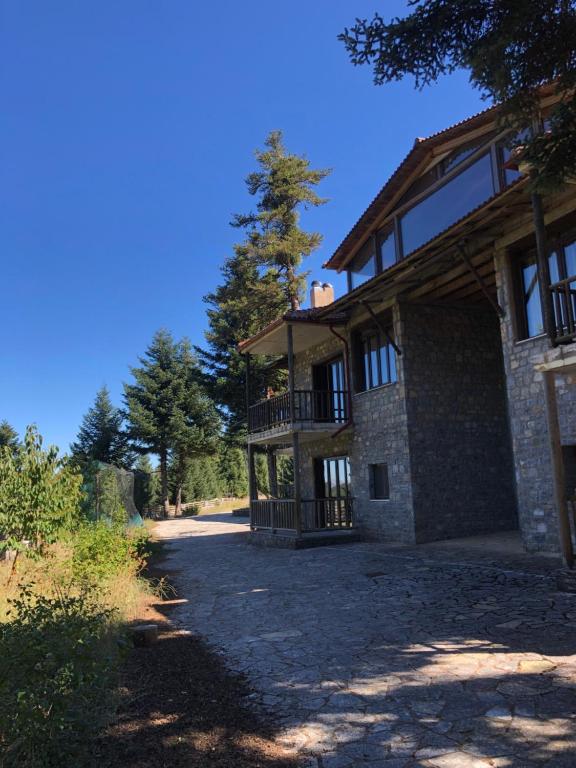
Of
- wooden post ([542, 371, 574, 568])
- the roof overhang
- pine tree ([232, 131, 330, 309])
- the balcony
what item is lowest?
wooden post ([542, 371, 574, 568])

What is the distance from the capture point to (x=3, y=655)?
3.50 metres

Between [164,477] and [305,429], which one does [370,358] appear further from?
[164,477]

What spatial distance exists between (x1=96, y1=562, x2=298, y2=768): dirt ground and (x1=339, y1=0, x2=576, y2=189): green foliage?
196 inches

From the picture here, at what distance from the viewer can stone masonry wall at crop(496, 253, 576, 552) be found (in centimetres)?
934

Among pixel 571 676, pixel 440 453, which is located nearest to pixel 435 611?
pixel 571 676

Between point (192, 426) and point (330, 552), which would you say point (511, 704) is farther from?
point (192, 426)

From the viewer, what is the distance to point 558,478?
277 inches

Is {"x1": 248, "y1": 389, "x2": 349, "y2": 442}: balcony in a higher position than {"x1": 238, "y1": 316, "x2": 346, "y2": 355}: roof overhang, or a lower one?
lower

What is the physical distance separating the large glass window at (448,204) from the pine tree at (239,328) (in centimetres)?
1126

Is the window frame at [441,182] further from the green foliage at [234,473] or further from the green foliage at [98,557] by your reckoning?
the green foliage at [234,473]

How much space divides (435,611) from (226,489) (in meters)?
Answer: 41.8

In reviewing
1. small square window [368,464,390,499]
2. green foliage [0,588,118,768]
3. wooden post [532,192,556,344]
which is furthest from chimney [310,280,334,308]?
green foliage [0,588,118,768]

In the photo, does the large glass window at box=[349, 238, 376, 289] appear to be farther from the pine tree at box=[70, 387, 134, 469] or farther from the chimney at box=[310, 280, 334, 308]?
the pine tree at box=[70, 387, 134, 469]

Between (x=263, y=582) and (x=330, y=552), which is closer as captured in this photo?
(x=263, y=582)
